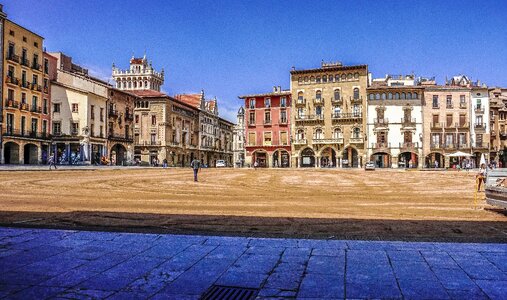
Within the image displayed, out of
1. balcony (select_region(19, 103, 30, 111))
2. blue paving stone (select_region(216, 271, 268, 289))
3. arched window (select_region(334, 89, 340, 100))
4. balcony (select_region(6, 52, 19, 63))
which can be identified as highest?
balcony (select_region(6, 52, 19, 63))

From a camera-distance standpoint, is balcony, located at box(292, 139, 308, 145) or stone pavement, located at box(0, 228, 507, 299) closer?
stone pavement, located at box(0, 228, 507, 299)

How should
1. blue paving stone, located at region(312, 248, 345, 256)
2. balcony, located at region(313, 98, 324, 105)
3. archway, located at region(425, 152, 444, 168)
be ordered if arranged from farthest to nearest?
balcony, located at region(313, 98, 324, 105) → archway, located at region(425, 152, 444, 168) → blue paving stone, located at region(312, 248, 345, 256)

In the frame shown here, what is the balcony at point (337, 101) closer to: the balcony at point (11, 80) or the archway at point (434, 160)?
the archway at point (434, 160)

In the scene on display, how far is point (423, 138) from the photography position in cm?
6059

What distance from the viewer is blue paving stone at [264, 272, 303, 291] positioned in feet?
13.1

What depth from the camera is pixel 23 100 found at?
4859 centimetres

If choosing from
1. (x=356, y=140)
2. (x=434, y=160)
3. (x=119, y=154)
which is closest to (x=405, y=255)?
(x=356, y=140)

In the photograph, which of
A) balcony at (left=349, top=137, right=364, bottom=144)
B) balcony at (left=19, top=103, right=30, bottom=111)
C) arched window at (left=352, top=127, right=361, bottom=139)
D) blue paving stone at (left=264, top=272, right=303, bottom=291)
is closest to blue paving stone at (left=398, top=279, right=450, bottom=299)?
blue paving stone at (left=264, top=272, right=303, bottom=291)

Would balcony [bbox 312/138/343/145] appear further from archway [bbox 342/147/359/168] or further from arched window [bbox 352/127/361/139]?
arched window [bbox 352/127/361/139]

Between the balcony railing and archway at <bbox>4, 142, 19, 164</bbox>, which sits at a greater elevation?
the balcony railing

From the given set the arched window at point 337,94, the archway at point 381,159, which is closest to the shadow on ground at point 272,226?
the archway at point 381,159

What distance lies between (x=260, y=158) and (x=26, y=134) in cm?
3541

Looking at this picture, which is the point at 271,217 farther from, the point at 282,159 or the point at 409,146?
the point at 282,159

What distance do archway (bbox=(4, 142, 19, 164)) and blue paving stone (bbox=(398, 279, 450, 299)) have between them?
51.7 m
